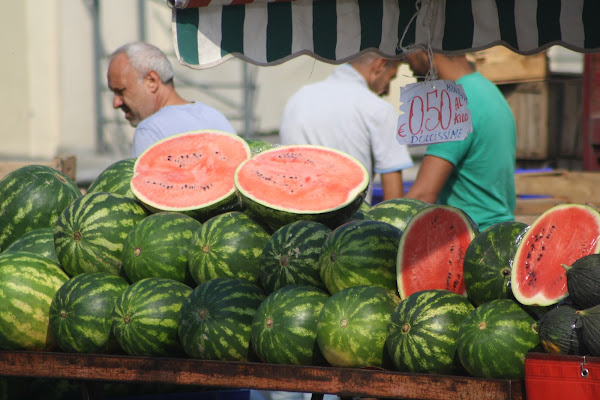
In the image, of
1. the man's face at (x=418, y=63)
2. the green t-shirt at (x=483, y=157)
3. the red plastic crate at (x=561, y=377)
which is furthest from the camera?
the man's face at (x=418, y=63)

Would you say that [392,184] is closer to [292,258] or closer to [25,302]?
[292,258]

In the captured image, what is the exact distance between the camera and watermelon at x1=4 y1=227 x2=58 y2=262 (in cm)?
321

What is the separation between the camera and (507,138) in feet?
14.0

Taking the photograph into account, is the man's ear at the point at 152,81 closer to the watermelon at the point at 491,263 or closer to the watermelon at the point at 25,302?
the watermelon at the point at 25,302

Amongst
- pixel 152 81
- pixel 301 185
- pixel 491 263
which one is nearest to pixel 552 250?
pixel 491 263

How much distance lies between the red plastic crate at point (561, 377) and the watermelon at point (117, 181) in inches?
74.0

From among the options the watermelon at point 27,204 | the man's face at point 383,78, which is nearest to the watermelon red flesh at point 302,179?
the watermelon at point 27,204

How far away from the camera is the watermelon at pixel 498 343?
7.03ft

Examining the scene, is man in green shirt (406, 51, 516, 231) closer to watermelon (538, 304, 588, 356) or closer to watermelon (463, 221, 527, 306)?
watermelon (463, 221, 527, 306)

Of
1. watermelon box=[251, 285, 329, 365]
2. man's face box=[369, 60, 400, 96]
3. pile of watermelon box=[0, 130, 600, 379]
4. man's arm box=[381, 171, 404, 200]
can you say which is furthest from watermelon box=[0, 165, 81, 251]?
man's face box=[369, 60, 400, 96]

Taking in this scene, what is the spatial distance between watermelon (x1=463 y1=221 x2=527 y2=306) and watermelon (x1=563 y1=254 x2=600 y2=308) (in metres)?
0.27

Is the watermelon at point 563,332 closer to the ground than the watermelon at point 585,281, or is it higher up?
closer to the ground

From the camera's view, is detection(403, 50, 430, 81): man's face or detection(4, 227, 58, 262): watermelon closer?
detection(4, 227, 58, 262): watermelon

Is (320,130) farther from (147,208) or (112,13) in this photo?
(112,13)
